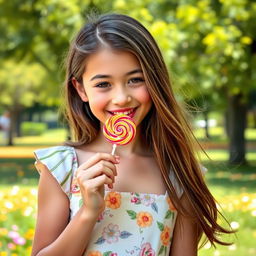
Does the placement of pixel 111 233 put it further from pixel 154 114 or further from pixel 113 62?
pixel 113 62

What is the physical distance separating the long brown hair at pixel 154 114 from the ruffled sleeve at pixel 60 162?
10 cm

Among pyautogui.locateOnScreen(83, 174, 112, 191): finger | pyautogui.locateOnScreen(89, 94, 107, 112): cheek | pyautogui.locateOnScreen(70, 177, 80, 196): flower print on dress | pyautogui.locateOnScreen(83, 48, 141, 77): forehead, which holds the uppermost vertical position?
pyautogui.locateOnScreen(83, 48, 141, 77): forehead

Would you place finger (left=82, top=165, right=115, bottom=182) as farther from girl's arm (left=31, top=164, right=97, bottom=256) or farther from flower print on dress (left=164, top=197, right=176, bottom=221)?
flower print on dress (left=164, top=197, right=176, bottom=221)

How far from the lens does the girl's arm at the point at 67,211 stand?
6.54 feet

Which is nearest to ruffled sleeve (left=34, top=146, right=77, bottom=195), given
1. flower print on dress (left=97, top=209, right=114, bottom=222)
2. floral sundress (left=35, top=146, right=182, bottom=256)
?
floral sundress (left=35, top=146, right=182, bottom=256)

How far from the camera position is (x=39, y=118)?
63031 millimetres

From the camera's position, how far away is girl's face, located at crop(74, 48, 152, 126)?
2.15 metres

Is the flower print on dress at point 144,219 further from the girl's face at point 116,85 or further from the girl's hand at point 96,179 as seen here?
the girl's face at point 116,85

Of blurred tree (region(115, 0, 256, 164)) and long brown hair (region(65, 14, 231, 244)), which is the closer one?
long brown hair (region(65, 14, 231, 244))

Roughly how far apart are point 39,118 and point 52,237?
6157 centimetres

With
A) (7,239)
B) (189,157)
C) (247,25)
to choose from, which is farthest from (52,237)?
(247,25)

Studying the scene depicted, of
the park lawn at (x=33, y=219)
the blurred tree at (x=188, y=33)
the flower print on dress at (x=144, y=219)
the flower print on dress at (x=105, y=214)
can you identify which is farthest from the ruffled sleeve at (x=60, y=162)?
the blurred tree at (x=188, y=33)

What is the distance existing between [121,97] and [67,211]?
0.45 meters

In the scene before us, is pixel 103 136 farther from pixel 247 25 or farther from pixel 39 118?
pixel 39 118
